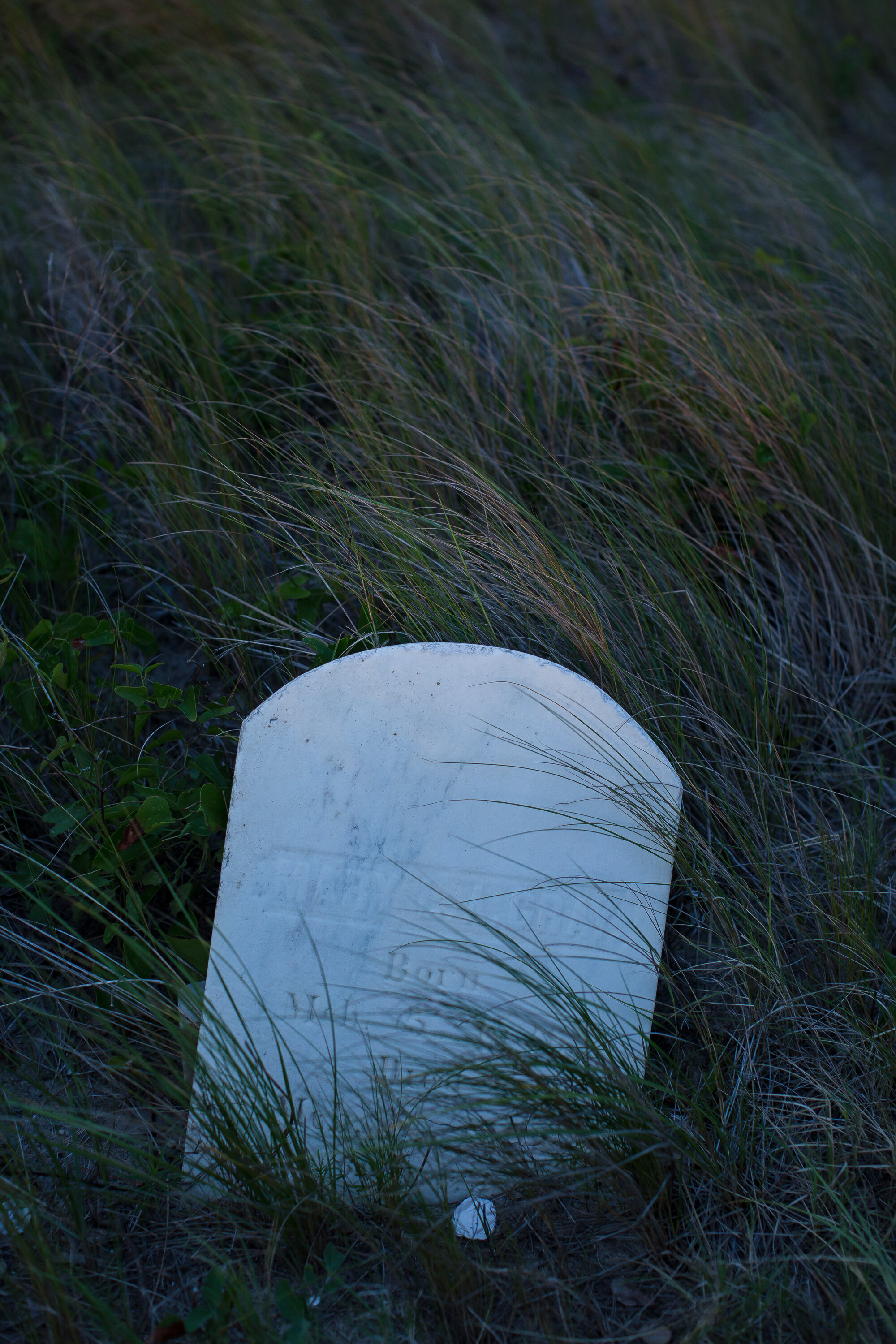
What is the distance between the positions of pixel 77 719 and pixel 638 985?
3.52 feet

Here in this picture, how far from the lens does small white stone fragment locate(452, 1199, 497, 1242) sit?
1237mm

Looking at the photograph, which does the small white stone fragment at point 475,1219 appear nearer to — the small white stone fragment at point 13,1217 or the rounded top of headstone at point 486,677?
the small white stone fragment at point 13,1217

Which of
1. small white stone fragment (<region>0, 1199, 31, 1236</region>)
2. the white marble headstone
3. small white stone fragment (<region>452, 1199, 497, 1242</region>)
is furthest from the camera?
the white marble headstone

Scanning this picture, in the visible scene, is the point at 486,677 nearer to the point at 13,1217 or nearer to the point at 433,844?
the point at 433,844

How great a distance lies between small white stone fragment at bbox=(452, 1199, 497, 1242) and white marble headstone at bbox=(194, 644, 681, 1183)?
9.8 inches

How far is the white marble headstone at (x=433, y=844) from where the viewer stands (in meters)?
1.36

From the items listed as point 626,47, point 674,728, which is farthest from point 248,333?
point 626,47

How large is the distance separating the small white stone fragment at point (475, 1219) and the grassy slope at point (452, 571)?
0.03 meters

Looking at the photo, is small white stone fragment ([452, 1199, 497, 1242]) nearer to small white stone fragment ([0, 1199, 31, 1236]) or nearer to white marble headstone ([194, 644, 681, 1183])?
white marble headstone ([194, 644, 681, 1183])

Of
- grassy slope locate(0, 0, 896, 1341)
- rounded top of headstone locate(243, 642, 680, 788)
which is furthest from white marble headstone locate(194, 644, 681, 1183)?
grassy slope locate(0, 0, 896, 1341)

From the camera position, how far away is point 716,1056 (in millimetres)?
1368

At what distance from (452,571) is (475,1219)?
1.04 meters

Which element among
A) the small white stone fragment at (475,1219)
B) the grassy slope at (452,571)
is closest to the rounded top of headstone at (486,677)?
the grassy slope at (452,571)

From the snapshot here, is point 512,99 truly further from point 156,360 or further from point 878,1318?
point 878,1318
